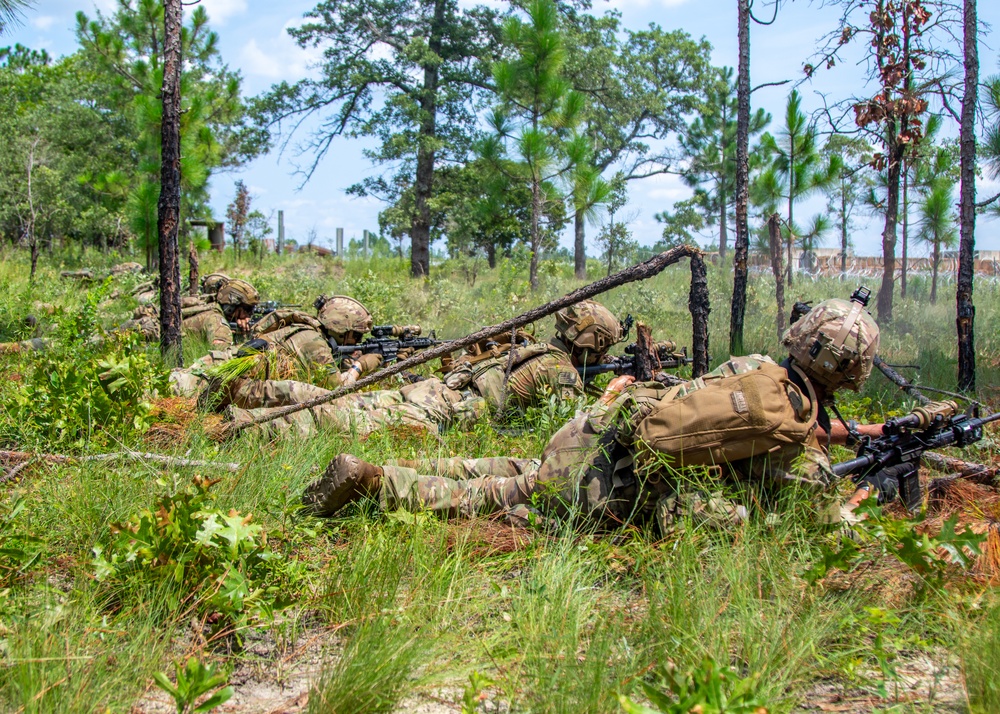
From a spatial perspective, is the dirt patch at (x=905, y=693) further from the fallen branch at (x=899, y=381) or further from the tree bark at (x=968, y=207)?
the tree bark at (x=968, y=207)

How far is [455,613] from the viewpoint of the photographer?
2.68 m

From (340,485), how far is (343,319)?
4.31 metres

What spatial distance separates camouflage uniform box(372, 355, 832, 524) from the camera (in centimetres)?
326

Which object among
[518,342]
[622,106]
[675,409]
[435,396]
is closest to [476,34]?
[622,106]

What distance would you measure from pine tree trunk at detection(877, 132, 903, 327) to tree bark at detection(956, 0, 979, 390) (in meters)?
3.30

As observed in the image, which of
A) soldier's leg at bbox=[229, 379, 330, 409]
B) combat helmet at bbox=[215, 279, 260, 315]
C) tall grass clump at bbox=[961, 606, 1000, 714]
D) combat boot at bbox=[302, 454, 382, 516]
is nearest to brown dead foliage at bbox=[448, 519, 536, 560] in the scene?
combat boot at bbox=[302, 454, 382, 516]

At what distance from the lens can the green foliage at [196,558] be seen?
8.30ft

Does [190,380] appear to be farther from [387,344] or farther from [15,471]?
[387,344]

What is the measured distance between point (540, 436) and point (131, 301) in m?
6.79

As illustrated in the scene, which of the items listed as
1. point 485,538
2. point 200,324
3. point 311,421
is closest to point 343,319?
point 200,324

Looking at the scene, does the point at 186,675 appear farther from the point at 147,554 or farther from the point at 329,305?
the point at 329,305

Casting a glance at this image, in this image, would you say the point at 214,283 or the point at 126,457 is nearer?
the point at 126,457

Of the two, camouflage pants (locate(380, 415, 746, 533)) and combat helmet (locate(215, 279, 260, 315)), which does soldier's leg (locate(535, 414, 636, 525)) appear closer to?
camouflage pants (locate(380, 415, 746, 533))

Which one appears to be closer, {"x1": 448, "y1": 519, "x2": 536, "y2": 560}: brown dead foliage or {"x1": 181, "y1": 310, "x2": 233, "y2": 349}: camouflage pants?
{"x1": 448, "y1": 519, "x2": 536, "y2": 560}: brown dead foliage
